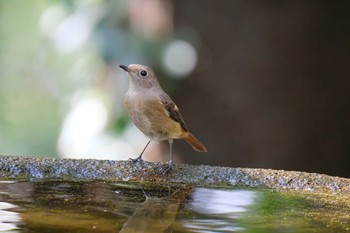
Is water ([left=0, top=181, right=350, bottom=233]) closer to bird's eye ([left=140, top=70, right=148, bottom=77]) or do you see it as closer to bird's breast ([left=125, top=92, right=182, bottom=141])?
bird's breast ([left=125, top=92, right=182, bottom=141])

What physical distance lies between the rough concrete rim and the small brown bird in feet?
3.01

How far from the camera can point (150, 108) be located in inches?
176

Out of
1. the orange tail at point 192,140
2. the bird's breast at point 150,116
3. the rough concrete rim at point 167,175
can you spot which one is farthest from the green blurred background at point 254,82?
the rough concrete rim at point 167,175

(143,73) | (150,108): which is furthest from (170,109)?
(143,73)

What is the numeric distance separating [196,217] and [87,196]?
0.56m

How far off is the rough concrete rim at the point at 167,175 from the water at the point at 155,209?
0.25ft

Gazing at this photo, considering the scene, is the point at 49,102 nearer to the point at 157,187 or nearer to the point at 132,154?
the point at 132,154

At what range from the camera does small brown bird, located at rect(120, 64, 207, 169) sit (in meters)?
4.47

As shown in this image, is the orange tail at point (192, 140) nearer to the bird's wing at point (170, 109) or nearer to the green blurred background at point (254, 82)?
the bird's wing at point (170, 109)

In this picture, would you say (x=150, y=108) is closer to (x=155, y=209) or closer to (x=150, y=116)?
(x=150, y=116)

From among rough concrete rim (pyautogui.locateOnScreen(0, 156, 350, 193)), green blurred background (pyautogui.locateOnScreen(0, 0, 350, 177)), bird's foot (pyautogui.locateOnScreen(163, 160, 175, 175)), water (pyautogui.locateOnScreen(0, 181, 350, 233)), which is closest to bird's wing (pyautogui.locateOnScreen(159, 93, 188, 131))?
bird's foot (pyautogui.locateOnScreen(163, 160, 175, 175))

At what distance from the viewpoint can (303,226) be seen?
2.69m

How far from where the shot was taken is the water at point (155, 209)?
2545 mm

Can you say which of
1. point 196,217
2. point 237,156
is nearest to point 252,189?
point 196,217
